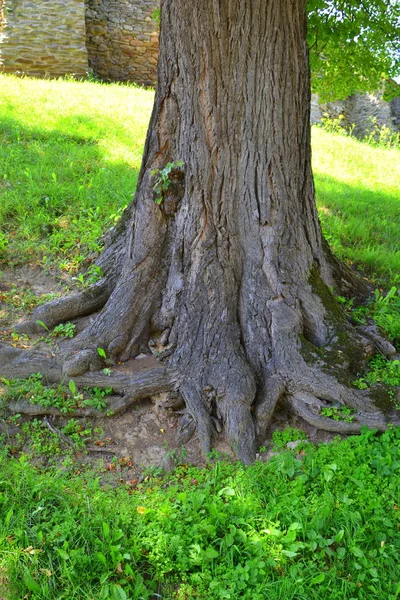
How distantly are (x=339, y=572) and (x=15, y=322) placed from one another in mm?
3109

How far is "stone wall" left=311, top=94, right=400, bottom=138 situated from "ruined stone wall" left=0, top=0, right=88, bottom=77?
696 cm

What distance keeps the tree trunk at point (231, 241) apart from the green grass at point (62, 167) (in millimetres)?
1323

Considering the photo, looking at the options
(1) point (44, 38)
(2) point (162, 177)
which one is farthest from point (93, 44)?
(2) point (162, 177)

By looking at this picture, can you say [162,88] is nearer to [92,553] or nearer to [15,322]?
[15,322]

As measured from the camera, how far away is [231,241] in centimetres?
401

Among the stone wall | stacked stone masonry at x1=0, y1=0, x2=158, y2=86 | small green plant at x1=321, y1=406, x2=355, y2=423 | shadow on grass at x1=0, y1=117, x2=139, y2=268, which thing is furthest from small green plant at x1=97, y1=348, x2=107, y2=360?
the stone wall

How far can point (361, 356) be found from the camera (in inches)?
157

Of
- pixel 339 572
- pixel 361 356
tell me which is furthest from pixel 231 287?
pixel 339 572

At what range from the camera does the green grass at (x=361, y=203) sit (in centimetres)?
582

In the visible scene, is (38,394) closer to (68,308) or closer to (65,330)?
(65,330)

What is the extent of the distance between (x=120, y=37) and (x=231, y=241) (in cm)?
1199

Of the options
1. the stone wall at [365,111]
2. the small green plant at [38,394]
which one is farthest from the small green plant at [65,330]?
the stone wall at [365,111]

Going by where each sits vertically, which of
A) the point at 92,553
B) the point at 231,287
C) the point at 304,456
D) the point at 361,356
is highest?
the point at 231,287

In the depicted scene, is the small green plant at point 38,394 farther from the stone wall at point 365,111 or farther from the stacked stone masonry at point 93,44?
the stone wall at point 365,111
